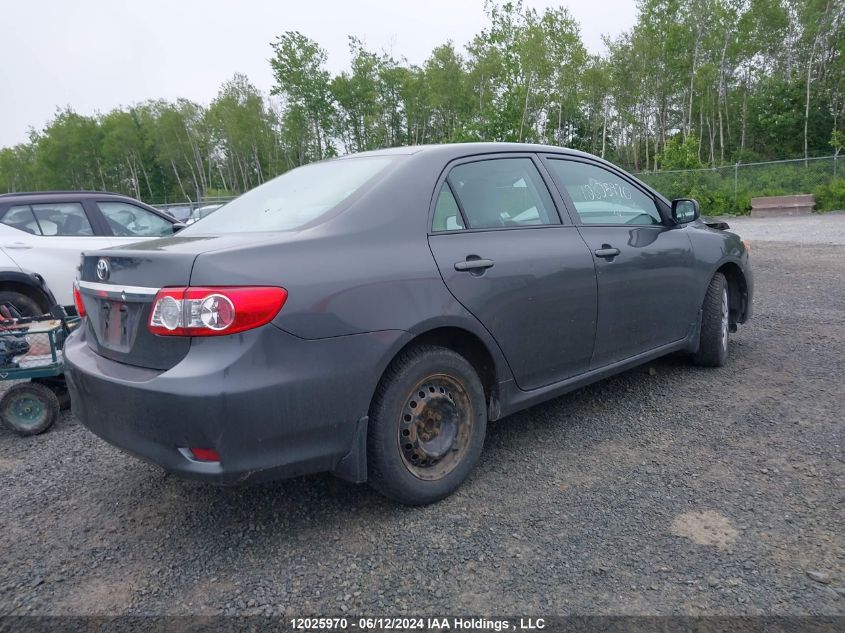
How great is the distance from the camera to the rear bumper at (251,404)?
85.7 inches

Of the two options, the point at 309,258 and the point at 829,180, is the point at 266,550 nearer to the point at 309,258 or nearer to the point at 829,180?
the point at 309,258

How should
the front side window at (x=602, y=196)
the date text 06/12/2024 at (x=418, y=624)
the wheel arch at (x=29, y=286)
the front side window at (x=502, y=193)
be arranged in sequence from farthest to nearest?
1. the wheel arch at (x=29, y=286)
2. the front side window at (x=602, y=196)
3. the front side window at (x=502, y=193)
4. the date text 06/12/2024 at (x=418, y=624)

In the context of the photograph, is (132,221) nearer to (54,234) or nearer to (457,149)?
(54,234)

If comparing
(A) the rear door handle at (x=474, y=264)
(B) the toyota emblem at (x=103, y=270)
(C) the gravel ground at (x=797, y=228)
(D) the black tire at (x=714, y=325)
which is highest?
(B) the toyota emblem at (x=103, y=270)

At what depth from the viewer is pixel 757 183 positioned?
843 inches

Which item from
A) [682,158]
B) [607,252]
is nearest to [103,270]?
[607,252]

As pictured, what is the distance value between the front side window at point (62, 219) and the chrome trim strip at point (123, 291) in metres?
4.35

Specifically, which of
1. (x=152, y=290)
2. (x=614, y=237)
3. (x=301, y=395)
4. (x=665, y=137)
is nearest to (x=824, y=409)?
(x=614, y=237)

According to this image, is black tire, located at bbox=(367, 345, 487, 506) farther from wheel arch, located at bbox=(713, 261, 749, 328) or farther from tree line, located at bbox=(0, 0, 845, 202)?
tree line, located at bbox=(0, 0, 845, 202)

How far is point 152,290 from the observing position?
7.64 ft

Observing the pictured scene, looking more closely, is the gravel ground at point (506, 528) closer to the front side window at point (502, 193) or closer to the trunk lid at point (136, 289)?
the trunk lid at point (136, 289)

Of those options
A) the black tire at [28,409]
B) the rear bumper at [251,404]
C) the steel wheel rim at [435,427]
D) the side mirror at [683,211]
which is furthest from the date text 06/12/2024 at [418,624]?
the side mirror at [683,211]

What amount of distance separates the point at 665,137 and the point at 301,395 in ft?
177

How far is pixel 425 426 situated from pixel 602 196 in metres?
2.01
